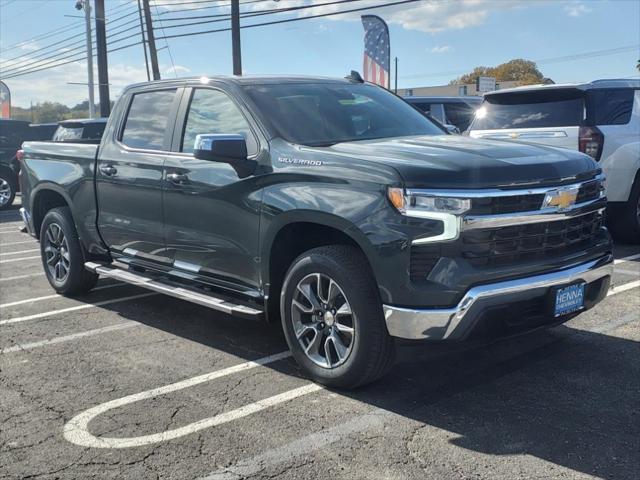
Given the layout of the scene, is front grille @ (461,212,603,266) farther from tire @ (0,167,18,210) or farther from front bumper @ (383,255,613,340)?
tire @ (0,167,18,210)

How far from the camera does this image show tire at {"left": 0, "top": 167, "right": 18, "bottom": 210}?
15.4 meters

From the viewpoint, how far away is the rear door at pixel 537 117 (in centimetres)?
793

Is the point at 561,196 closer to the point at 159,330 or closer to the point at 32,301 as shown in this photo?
the point at 159,330

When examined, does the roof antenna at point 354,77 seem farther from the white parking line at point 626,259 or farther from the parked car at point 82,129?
the parked car at point 82,129

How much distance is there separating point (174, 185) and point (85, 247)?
5.93 feet

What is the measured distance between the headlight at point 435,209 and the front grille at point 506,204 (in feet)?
0.20

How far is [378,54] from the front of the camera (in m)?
18.4

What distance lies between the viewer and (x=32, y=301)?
6.59 m

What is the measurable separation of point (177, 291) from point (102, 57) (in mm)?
24562

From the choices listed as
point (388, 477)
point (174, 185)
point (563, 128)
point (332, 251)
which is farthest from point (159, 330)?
point (563, 128)

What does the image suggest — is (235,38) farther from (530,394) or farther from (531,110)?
(530,394)

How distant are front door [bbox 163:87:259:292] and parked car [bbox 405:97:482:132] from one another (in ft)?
31.7

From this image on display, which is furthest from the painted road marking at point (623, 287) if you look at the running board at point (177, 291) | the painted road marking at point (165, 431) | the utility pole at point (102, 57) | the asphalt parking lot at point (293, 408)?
the utility pole at point (102, 57)

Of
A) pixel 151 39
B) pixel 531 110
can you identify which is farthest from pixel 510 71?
pixel 531 110
